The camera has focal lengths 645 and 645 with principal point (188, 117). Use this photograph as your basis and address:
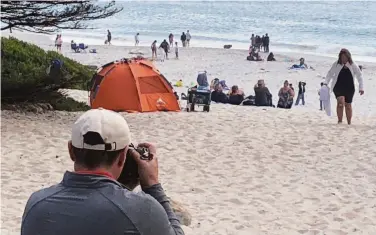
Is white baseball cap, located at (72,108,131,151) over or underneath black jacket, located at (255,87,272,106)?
over

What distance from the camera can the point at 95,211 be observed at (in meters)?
1.84

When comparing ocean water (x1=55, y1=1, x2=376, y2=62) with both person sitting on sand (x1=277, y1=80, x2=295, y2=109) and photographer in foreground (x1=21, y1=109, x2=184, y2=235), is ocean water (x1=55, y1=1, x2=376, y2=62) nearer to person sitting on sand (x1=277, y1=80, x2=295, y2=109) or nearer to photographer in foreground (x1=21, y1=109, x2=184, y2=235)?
person sitting on sand (x1=277, y1=80, x2=295, y2=109)

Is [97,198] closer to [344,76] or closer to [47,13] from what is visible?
[47,13]

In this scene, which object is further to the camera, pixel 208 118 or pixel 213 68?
pixel 213 68

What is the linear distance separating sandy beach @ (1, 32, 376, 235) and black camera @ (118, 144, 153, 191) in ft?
9.97

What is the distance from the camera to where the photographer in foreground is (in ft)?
6.01

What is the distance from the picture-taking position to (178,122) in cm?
1030

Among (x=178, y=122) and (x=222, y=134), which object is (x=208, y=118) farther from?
(x=222, y=134)

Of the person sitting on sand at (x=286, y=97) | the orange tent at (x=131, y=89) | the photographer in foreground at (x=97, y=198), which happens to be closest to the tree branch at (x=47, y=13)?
the orange tent at (x=131, y=89)

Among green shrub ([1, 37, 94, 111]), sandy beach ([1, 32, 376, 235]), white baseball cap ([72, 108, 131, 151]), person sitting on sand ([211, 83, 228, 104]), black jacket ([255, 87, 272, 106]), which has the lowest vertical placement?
person sitting on sand ([211, 83, 228, 104])

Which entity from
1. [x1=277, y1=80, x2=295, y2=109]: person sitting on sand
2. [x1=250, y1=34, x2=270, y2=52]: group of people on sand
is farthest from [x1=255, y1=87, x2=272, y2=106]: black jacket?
[x1=250, y1=34, x2=270, y2=52]: group of people on sand

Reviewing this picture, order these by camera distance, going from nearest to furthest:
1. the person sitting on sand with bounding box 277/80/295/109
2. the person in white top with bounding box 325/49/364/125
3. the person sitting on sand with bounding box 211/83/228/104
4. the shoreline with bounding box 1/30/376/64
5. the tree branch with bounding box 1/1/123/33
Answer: the tree branch with bounding box 1/1/123/33 < the person in white top with bounding box 325/49/364/125 < the person sitting on sand with bounding box 211/83/228/104 < the person sitting on sand with bounding box 277/80/295/109 < the shoreline with bounding box 1/30/376/64

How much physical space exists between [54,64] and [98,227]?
879 cm

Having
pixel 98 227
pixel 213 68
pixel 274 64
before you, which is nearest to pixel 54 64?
pixel 98 227
